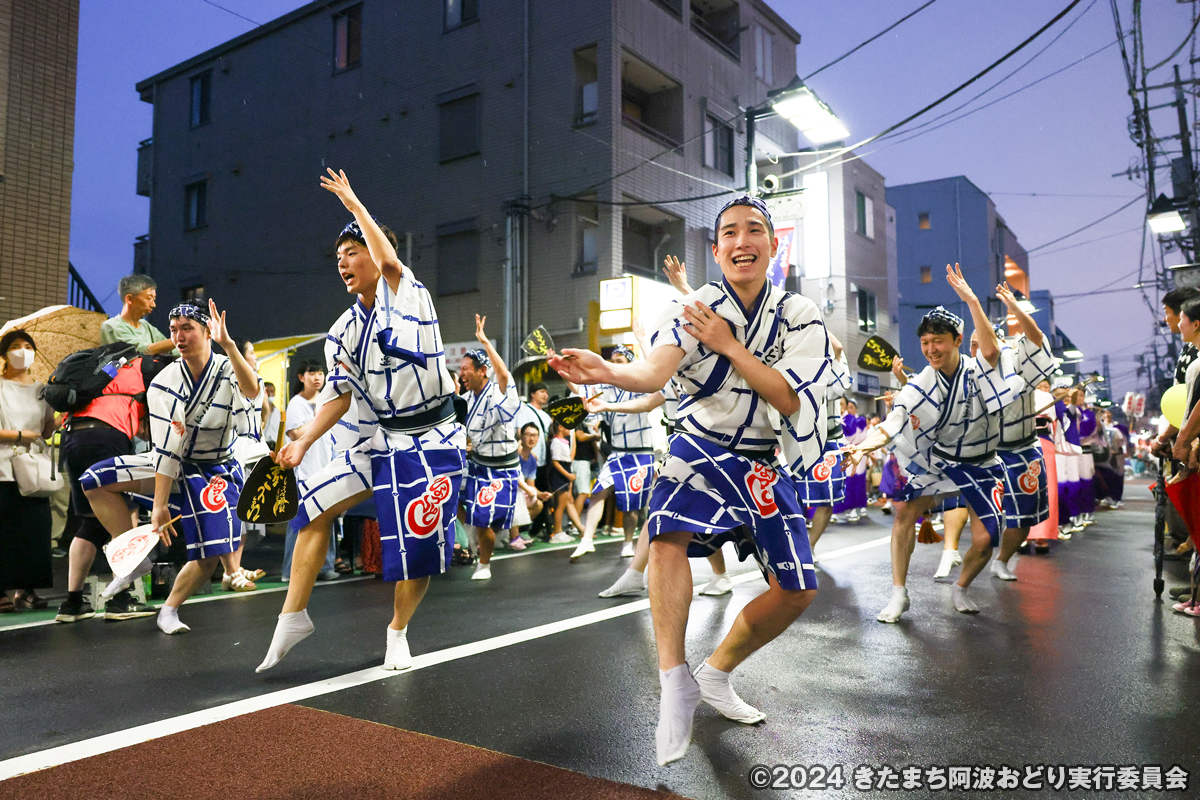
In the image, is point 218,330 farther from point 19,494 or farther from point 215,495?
point 19,494

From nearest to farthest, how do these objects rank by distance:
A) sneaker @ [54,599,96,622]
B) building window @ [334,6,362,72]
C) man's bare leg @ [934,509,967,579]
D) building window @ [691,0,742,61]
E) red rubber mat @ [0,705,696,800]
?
red rubber mat @ [0,705,696,800] → sneaker @ [54,599,96,622] → man's bare leg @ [934,509,967,579] → building window @ [334,6,362,72] → building window @ [691,0,742,61]

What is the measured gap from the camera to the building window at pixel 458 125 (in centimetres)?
2109

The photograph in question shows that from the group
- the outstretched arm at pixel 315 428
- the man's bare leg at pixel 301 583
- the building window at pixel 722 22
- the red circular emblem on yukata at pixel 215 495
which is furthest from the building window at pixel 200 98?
the man's bare leg at pixel 301 583

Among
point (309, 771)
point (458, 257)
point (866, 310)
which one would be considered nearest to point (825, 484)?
point (309, 771)

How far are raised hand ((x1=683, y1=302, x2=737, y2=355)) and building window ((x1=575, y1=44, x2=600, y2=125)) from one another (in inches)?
687

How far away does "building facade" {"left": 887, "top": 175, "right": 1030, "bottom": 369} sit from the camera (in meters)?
43.2

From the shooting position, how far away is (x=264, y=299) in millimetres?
Answer: 24375

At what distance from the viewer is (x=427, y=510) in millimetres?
4172

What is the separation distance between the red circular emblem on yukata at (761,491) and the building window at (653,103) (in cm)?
1853

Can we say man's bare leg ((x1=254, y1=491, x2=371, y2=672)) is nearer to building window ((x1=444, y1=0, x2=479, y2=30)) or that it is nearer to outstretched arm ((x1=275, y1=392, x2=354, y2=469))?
outstretched arm ((x1=275, y1=392, x2=354, y2=469))

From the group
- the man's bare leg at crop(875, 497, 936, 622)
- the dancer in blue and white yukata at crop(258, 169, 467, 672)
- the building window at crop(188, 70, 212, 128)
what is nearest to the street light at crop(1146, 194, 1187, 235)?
the man's bare leg at crop(875, 497, 936, 622)

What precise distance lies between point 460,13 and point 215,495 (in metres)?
19.2

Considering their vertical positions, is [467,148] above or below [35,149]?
above

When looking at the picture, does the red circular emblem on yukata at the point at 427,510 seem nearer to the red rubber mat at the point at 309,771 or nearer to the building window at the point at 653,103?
the red rubber mat at the point at 309,771
